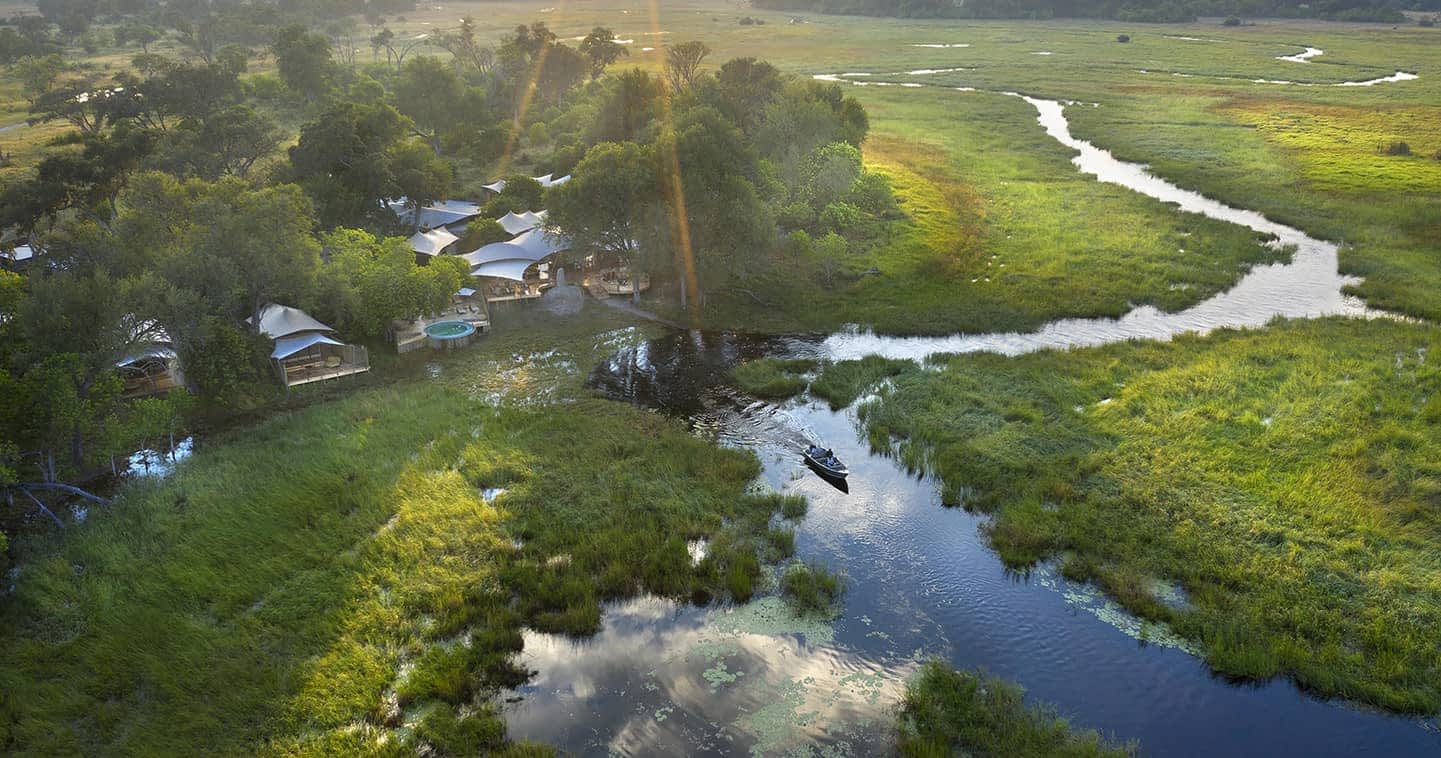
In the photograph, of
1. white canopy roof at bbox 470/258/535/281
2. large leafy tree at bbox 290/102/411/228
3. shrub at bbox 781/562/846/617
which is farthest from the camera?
large leafy tree at bbox 290/102/411/228

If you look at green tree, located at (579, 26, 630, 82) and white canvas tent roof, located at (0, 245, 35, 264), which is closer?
white canvas tent roof, located at (0, 245, 35, 264)

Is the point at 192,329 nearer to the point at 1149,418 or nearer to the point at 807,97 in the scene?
the point at 1149,418

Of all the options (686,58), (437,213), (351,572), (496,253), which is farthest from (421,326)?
(686,58)

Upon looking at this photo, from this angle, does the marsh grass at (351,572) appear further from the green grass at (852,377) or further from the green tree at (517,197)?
the green tree at (517,197)

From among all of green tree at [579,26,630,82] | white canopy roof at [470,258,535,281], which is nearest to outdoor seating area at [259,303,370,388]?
white canopy roof at [470,258,535,281]

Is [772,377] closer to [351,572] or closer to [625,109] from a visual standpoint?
[351,572]

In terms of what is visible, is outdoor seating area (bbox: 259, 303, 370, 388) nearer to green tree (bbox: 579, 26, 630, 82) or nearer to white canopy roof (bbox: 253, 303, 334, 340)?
white canopy roof (bbox: 253, 303, 334, 340)
